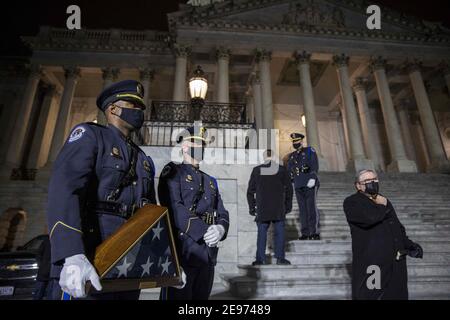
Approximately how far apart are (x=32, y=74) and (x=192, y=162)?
73.0 ft

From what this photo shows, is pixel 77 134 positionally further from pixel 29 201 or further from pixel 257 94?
pixel 257 94

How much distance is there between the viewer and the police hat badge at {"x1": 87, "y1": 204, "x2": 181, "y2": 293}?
1511 mm

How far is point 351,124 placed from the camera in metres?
18.2

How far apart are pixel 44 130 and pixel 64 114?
383 centimetres

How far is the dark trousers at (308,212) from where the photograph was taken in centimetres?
627

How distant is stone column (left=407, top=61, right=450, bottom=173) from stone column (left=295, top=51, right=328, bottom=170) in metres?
7.34

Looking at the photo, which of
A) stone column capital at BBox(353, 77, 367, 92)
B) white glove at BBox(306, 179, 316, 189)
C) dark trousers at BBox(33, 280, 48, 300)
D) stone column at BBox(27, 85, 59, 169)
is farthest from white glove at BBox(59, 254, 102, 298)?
stone column capital at BBox(353, 77, 367, 92)

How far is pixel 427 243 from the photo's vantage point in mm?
6273

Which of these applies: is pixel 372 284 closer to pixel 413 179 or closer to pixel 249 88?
pixel 413 179

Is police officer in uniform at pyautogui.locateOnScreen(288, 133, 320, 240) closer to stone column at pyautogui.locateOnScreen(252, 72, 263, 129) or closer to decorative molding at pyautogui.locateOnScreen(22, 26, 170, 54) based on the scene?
stone column at pyautogui.locateOnScreen(252, 72, 263, 129)

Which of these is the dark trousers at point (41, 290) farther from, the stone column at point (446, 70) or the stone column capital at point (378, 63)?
the stone column at point (446, 70)

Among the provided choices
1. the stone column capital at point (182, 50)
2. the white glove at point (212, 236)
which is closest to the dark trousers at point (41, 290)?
the white glove at point (212, 236)

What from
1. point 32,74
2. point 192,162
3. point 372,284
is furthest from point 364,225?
point 32,74

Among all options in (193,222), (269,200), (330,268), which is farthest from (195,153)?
(330,268)
